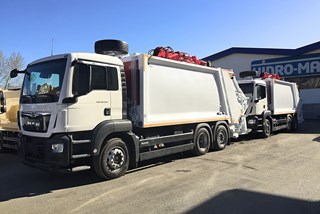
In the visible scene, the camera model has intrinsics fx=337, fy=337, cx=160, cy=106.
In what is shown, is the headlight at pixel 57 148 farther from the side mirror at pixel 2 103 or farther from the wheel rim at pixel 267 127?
the wheel rim at pixel 267 127

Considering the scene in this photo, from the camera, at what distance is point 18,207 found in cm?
576

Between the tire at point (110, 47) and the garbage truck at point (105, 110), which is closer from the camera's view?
the garbage truck at point (105, 110)

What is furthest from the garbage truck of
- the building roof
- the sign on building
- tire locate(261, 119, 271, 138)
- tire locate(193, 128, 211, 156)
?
the building roof

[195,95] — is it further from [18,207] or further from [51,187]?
[18,207]

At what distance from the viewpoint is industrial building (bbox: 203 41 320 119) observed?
89.9ft

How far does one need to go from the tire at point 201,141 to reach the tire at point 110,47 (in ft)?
11.8

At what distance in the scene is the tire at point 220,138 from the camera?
448 inches

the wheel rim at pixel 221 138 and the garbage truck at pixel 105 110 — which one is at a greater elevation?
the garbage truck at pixel 105 110

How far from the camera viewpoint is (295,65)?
2830cm

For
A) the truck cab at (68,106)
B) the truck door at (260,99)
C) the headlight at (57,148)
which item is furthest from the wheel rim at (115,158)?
the truck door at (260,99)

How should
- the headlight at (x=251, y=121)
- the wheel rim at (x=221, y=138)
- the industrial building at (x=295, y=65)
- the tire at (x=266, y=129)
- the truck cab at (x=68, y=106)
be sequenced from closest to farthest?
1. the truck cab at (x=68, y=106)
2. the wheel rim at (x=221, y=138)
3. the headlight at (x=251, y=121)
4. the tire at (x=266, y=129)
5. the industrial building at (x=295, y=65)

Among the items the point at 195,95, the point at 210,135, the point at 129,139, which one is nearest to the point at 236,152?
the point at 210,135

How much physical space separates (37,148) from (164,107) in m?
3.52

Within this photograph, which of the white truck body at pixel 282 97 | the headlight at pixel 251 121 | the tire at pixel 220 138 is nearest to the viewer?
the tire at pixel 220 138
